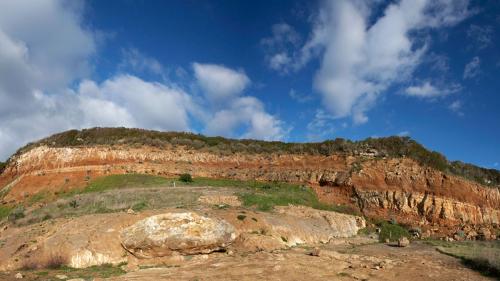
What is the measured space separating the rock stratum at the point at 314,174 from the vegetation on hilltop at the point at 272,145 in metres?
0.72

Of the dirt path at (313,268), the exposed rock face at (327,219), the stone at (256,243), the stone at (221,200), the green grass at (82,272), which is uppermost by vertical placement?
the stone at (221,200)

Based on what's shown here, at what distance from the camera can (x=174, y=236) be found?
20734 mm

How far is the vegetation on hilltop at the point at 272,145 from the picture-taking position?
46963mm

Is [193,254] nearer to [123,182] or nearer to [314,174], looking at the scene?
[123,182]

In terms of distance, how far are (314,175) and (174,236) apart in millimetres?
26272

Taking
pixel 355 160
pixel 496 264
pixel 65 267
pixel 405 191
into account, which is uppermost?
pixel 355 160

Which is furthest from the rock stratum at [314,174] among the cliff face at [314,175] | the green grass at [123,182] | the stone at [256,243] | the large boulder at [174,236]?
the large boulder at [174,236]

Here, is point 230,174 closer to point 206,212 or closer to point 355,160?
point 355,160

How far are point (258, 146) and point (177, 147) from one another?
1073 centimetres

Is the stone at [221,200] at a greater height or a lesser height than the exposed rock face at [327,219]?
greater

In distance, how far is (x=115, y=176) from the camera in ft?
141

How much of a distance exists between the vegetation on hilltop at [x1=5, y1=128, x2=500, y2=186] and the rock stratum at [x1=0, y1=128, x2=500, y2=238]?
2.38ft

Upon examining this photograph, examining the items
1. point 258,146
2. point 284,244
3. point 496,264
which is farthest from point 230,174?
point 496,264

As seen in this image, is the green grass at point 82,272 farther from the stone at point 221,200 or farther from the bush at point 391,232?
the bush at point 391,232
